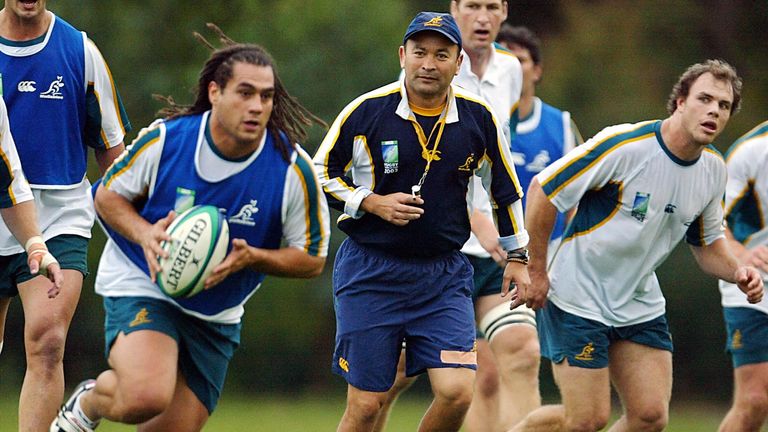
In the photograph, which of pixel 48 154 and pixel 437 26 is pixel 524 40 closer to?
pixel 437 26

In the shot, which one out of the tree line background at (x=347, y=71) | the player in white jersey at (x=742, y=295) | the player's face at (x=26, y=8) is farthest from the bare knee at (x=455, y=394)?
the tree line background at (x=347, y=71)

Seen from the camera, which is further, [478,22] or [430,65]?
[478,22]

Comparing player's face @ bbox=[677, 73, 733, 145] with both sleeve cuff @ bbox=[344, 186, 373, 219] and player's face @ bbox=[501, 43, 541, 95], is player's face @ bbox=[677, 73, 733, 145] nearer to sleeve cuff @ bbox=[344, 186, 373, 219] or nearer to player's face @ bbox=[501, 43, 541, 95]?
sleeve cuff @ bbox=[344, 186, 373, 219]

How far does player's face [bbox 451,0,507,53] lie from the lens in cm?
792

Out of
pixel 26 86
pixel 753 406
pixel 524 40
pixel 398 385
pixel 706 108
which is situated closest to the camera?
pixel 26 86

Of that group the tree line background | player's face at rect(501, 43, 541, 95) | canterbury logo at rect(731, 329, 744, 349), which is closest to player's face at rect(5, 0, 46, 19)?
player's face at rect(501, 43, 541, 95)

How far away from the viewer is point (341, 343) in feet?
21.4

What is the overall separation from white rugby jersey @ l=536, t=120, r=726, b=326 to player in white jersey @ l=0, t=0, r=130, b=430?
2.23 m

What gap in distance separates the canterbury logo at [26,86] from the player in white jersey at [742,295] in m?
3.72

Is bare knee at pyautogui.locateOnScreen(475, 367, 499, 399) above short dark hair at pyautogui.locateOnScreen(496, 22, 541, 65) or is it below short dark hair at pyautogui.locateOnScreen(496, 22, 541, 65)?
below

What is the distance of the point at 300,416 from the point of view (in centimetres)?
1344

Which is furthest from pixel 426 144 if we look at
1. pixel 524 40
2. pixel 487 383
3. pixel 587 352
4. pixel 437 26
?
pixel 524 40

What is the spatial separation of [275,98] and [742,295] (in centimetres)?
314

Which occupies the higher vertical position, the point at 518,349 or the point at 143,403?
the point at 143,403
